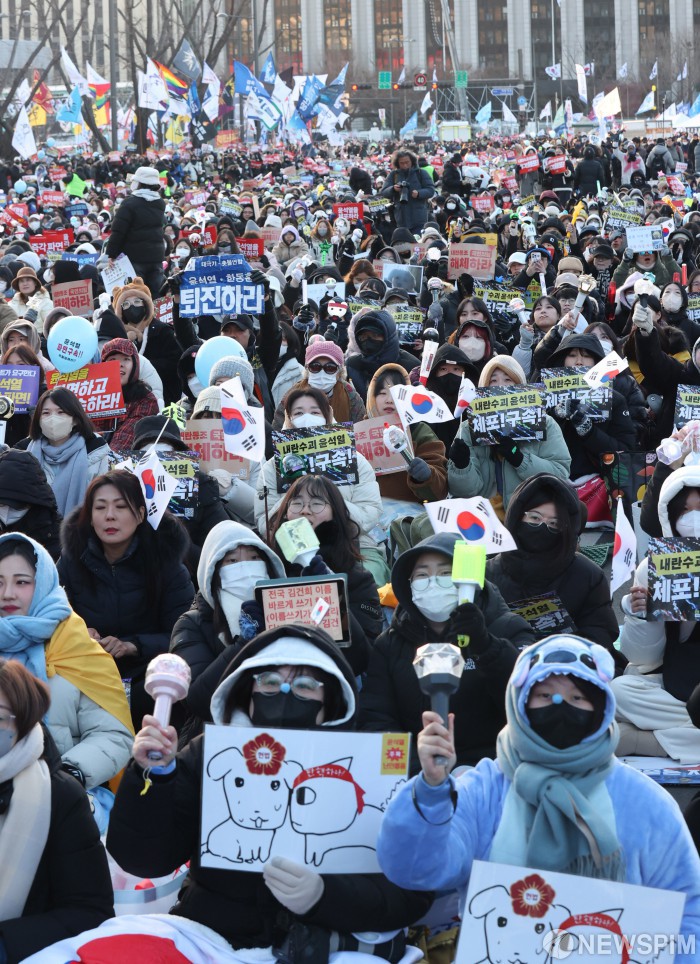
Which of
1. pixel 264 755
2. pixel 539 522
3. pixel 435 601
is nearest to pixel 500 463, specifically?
pixel 539 522

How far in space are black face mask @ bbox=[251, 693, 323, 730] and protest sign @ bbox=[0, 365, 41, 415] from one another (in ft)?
15.3

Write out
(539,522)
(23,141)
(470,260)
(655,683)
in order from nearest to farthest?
(655,683)
(539,522)
(470,260)
(23,141)

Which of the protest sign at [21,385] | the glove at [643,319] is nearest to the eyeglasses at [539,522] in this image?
the protest sign at [21,385]

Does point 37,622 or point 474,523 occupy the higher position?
point 474,523

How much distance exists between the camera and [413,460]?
6.85 metres

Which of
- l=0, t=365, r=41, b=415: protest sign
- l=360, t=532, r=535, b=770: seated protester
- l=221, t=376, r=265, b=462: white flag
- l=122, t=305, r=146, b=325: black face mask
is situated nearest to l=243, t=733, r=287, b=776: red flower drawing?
l=360, t=532, r=535, b=770: seated protester

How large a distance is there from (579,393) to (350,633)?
3784 millimetres

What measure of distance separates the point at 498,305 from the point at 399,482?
4475 mm

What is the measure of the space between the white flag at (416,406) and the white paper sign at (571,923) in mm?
4041

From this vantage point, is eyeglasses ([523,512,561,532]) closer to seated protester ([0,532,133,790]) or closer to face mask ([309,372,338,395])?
seated protester ([0,532,133,790])

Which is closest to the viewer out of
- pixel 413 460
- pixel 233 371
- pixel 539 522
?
pixel 539 522

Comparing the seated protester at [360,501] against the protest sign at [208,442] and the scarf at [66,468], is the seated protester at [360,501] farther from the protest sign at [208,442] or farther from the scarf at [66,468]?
the scarf at [66,468]

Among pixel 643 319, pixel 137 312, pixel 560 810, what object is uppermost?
pixel 137 312

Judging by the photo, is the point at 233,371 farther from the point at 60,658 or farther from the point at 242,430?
the point at 60,658
